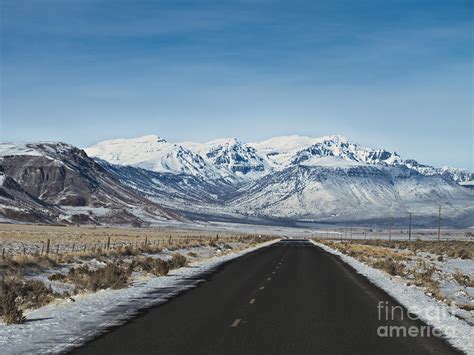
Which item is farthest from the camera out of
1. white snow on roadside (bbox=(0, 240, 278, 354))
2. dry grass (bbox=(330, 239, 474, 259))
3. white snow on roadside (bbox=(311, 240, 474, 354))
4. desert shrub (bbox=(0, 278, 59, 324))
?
dry grass (bbox=(330, 239, 474, 259))

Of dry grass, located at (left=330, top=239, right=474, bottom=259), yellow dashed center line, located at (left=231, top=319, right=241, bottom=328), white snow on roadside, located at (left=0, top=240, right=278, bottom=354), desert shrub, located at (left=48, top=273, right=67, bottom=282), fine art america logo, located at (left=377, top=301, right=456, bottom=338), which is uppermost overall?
dry grass, located at (left=330, top=239, right=474, bottom=259)

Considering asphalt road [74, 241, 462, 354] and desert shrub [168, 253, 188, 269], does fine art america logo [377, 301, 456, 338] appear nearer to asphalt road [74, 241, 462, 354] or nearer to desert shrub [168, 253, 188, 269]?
asphalt road [74, 241, 462, 354]

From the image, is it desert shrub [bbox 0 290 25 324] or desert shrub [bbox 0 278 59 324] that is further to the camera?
desert shrub [bbox 0 278 59 324]

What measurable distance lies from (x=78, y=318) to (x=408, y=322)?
26.0ft

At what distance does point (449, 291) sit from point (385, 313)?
1012 cm

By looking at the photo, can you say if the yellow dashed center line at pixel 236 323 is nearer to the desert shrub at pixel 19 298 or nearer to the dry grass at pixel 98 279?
the desert shrub at pixel 19 298

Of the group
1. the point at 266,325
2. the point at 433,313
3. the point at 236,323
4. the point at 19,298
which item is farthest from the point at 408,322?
the point at 19,298

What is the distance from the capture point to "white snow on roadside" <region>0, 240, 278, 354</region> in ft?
44.7

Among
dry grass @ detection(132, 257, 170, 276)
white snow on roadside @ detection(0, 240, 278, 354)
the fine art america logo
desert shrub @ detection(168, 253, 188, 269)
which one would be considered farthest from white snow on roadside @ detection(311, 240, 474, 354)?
desert shrub @ detection(168, 253, 188, 269)

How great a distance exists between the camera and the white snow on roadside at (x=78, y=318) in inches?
536

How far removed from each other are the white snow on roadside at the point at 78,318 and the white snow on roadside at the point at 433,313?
7.30 meters

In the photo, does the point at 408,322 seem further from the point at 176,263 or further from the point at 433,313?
the point at 176,263

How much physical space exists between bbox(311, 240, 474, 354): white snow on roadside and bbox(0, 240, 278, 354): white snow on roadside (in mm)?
7300

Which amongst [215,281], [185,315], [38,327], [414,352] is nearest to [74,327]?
[38,327]
